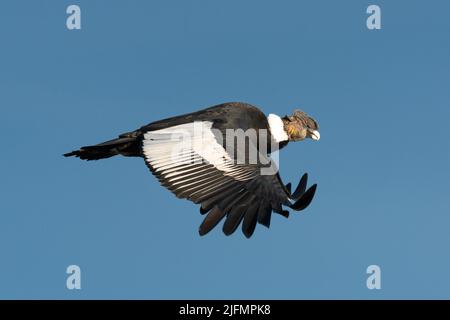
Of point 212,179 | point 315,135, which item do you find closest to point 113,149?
point 212,179

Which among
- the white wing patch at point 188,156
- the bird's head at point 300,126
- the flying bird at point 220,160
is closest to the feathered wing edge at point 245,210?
the flying bird at point 220,160

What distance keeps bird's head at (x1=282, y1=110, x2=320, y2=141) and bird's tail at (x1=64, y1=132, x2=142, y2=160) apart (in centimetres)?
358

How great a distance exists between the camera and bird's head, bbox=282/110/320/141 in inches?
968

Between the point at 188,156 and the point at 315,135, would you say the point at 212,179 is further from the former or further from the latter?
the point at 315,135

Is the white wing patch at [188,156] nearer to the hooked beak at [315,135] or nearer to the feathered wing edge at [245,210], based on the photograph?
the feathered wing edge at [245,210]

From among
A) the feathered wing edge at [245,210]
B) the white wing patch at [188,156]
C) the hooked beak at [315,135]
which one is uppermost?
the hooked beak at [315,135]

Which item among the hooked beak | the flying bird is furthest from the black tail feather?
the hooked beak

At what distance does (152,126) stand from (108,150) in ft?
4.17

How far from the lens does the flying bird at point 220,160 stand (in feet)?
66.6

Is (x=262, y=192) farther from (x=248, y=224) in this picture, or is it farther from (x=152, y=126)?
(x=152, y=126)

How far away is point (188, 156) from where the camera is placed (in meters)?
21.5

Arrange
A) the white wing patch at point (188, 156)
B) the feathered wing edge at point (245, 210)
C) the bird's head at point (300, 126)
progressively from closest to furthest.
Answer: the feathered wing edge at point (245, 210)
the white wing patch at point (188, 156)
the bird's head at point (300, 126)

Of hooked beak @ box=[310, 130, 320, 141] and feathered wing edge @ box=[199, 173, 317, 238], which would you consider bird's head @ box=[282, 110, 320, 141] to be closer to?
hooked beak @ box=[310, 130, 320, 141]

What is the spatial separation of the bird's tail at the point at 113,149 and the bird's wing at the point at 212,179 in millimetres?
332
